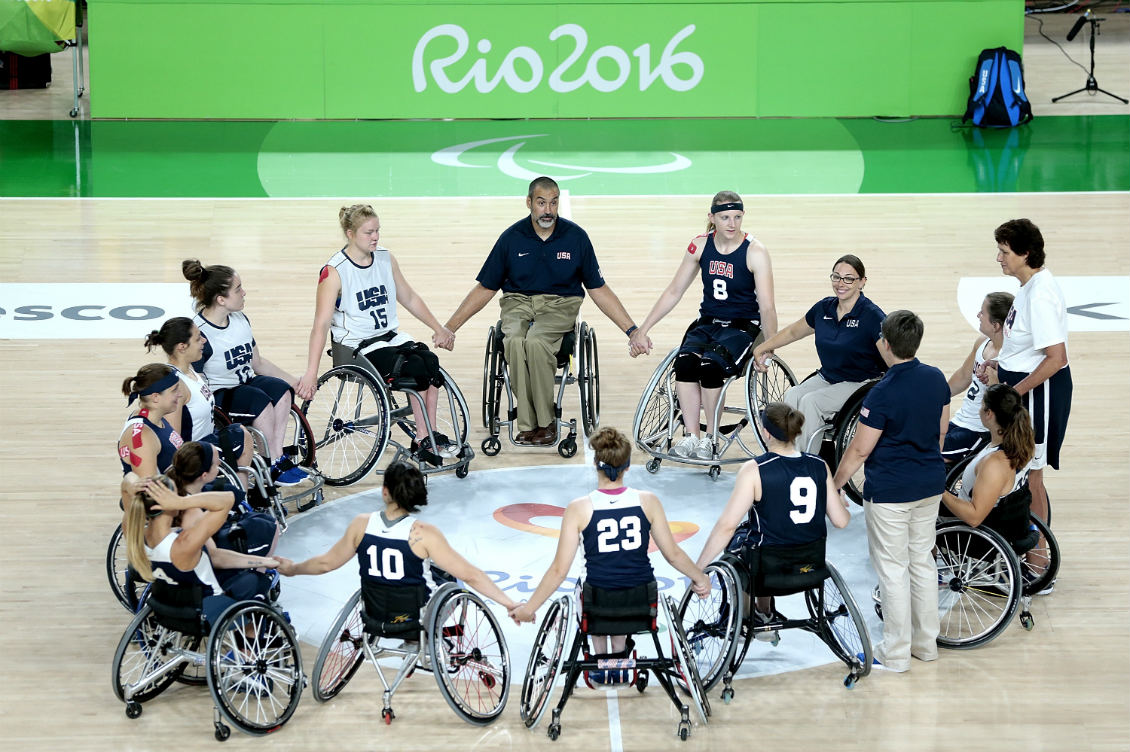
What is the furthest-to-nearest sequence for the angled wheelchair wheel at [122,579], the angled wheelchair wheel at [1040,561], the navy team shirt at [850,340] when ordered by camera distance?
the navy team shirt at [850,340] → the angled wheelchair wheel at [1040,561] → the angled wheelchair wheel at [122,579]

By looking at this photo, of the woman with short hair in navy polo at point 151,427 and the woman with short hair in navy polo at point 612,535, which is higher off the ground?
the woman with short hair in navy polo at point 151,427

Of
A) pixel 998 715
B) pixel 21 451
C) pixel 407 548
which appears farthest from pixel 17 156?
pixel 998 715

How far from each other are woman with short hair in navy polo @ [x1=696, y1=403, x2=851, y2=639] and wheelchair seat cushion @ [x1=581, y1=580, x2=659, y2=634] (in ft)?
1.06

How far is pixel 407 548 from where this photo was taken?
15.5ft

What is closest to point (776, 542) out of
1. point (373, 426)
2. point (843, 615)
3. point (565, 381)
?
point (843, 615)

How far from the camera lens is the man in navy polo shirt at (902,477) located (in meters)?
5.18

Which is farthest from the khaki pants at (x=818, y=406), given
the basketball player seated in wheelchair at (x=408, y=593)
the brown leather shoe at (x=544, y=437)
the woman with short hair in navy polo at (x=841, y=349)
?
the basketball player seated in wheelchair at (x=408, y=593)

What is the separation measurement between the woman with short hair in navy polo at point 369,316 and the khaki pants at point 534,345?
0.45 m

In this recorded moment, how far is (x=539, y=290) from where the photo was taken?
7508 millimetres

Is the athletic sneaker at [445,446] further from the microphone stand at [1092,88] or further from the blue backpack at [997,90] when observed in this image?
the microphone stand at [1092,88]

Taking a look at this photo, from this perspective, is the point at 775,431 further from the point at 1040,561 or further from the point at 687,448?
the point at 687,448

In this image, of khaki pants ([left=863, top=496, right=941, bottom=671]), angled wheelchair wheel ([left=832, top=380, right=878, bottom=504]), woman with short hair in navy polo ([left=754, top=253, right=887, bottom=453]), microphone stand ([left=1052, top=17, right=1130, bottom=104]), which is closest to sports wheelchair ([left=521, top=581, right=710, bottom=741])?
khaki pants ([left=863, top=496, right=941, bottom=671])

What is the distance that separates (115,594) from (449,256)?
540 cm

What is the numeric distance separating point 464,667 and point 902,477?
1.76m
